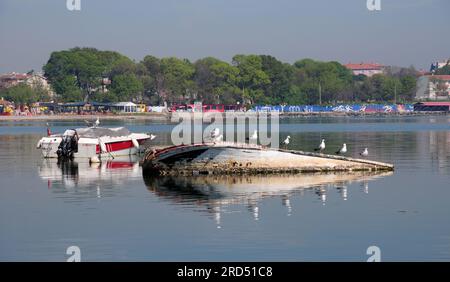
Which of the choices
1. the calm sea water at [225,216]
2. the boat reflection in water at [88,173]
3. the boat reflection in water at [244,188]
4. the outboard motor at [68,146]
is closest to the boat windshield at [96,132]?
the outboard motor at [68,146]

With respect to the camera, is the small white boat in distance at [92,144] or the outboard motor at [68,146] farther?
the outboard motor at [68,146]

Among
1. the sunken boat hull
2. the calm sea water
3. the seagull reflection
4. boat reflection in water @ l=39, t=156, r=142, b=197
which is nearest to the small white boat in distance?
boat reflection in water @ l=39, t=156, r=142, b=197

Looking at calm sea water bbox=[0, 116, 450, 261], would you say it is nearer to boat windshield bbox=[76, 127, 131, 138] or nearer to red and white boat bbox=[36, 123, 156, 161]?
red and white boat bbox=[36, 123, 156, 161]

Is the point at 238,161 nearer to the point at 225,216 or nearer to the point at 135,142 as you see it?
the point at 225,216

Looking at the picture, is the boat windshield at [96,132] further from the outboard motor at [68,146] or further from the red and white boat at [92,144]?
the outboard motor at [68,146]

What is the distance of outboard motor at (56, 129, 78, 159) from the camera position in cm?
6462

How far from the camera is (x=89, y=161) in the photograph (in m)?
61.3

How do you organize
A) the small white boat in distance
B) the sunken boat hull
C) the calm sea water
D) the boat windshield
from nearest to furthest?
the calm sea water < the sunken boat hull < the small white boat in distance < the boat windshield

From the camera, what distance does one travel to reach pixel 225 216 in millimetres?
34656

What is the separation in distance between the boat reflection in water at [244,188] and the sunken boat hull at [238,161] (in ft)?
2.44

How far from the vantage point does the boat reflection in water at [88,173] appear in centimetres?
4628
